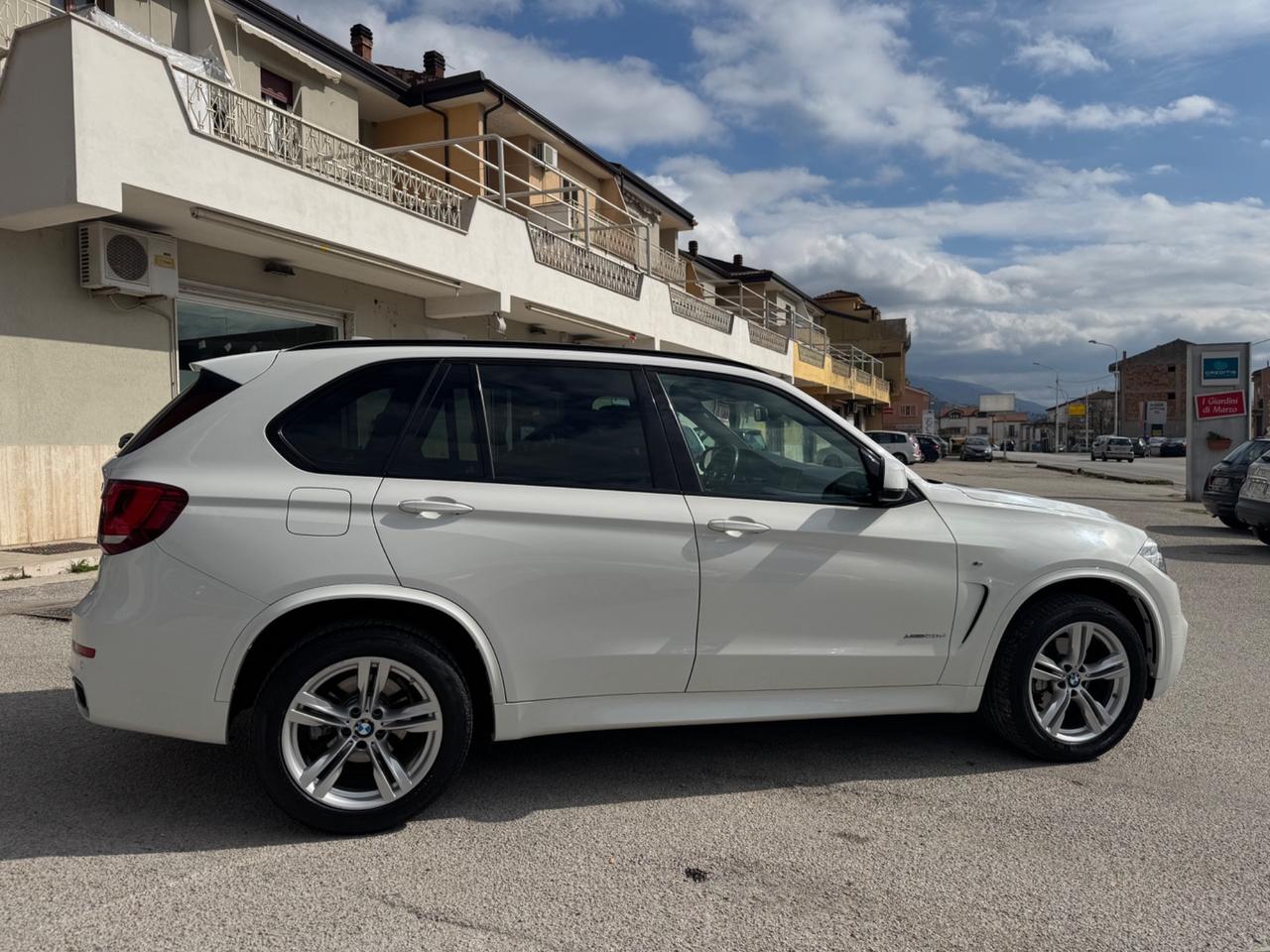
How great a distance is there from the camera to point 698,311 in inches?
965

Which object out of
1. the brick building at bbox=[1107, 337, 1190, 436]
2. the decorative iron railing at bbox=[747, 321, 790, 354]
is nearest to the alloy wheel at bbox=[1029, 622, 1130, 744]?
the decorative iron railing at bbox=[747, 321, 790, 354]

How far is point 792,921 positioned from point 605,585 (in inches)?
51.5

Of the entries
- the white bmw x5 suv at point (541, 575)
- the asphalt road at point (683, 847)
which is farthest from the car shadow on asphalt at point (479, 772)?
the white bmw x5 suv at point (541, 575)

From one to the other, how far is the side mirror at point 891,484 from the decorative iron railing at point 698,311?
1928 cm

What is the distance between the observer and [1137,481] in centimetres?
2875

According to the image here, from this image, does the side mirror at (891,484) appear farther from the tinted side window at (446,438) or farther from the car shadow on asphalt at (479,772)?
the tinted side window at (446,438)

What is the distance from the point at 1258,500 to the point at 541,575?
11.1 m

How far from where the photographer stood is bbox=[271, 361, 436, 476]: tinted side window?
11.3ft

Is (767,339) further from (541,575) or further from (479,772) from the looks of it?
(541,575)

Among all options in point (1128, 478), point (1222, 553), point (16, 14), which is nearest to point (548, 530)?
point (1222, 553)

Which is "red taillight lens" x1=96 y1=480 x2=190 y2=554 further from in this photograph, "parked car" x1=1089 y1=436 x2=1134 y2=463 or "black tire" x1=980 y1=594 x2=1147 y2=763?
"parked car" x1=1089 y1=436 x2=1134 y2=463

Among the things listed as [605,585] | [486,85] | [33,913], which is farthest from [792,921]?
[486,85]

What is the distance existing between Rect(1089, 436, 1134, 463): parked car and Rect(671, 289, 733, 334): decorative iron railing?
3889cm

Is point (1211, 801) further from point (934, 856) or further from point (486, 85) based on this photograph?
point (486, 85)
